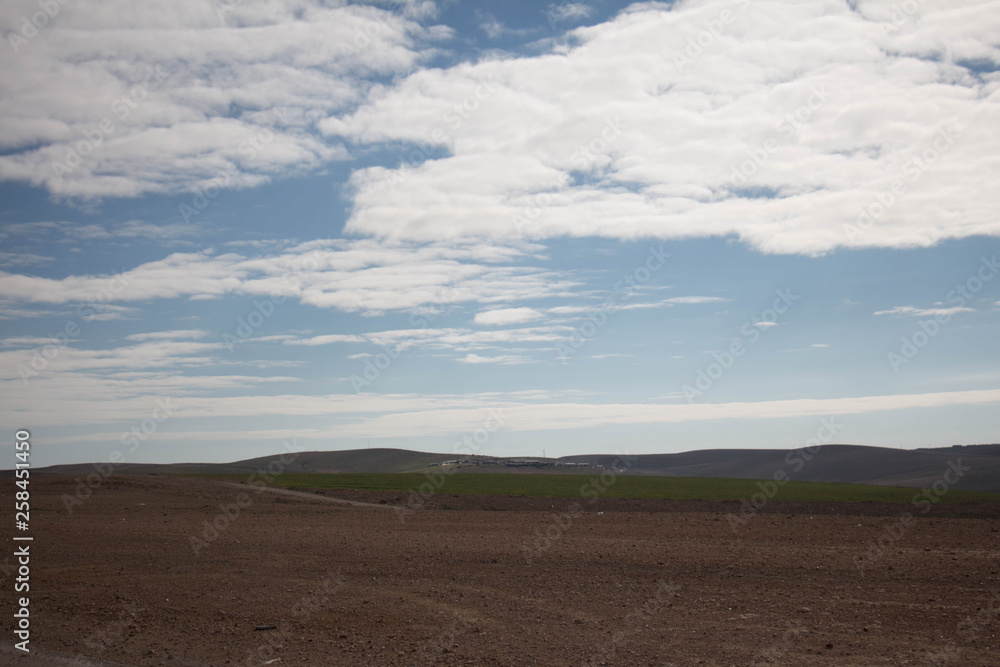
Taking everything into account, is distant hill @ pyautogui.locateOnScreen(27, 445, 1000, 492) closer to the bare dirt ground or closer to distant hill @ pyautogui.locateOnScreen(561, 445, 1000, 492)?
distant hill @ pyautogui.locateOnScreen(561, 445, 1000, 492)

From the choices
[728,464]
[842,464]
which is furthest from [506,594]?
[728,464]

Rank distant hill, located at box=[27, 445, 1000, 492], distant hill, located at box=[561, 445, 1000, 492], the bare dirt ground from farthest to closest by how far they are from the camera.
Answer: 1. distant hill, located at box=[27, 445, 1000, 492]
2. distant hill, located at box=[561, 445, 1000, 492]
3. the bare dirt ground

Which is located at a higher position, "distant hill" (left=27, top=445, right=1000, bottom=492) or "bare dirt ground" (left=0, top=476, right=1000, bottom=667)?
"bare dirt ground" (left=0, top=476, right=1000, bottom=667)

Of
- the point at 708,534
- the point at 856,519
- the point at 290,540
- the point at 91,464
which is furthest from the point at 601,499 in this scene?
the point at 91,464

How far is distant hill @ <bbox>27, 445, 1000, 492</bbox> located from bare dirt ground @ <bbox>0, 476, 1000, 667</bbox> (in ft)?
232

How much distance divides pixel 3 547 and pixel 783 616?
1823 centimetres

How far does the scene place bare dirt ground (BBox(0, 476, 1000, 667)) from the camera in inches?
366

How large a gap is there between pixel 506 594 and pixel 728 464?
4810 inches

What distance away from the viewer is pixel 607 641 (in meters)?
9.70

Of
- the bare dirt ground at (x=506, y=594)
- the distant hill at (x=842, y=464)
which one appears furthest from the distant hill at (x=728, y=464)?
the bare dirt ground at (x=506, y=594)

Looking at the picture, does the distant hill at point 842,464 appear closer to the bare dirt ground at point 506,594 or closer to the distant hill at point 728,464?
the distant hill at point 728,464

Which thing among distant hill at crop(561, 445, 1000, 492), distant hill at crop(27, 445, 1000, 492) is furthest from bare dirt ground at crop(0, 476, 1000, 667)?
distant hill at crop(561, 445, 1000, 492)

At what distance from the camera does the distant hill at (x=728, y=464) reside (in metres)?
92.3

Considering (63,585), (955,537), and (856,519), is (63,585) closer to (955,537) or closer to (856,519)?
(955,537)
